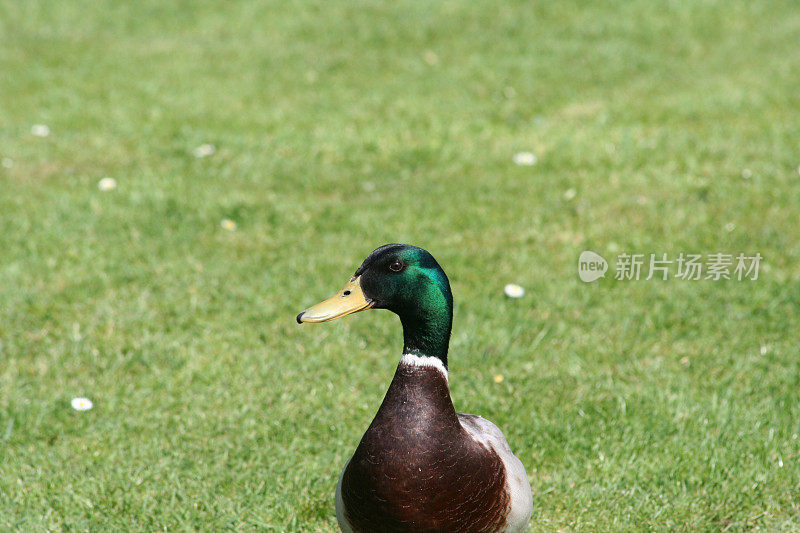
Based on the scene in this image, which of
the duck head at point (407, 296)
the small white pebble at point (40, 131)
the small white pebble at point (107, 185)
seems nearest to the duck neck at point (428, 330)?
the duck head at point (407, 296)

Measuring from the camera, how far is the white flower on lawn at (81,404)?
3.40 metres

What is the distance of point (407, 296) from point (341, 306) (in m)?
0.18

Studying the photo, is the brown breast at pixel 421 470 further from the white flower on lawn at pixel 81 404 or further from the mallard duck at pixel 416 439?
the white flower on lawn at pixel 81 404

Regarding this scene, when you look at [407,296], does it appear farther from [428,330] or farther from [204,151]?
[204,151]

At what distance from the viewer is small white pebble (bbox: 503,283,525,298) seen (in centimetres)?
429

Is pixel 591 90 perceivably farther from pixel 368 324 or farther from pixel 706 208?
pixel 368 324

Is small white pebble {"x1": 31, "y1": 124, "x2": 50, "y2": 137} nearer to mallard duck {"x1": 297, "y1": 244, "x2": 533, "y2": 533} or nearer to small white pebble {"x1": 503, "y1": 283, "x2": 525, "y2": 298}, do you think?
small white pebble {"x1": 503, "y1": 283, "x2": 525, "y2": 298}

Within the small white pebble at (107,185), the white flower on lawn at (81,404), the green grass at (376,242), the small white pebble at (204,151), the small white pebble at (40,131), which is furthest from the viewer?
the small white pebble at (40,131)

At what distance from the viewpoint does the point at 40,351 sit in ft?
12.5

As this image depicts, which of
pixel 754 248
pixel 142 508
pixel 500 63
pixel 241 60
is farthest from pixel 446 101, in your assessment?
pixel 142 508

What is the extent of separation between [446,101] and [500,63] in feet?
3.12

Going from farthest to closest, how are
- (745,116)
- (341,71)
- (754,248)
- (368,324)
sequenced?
(341,71)
(745,116)
(754,248)
(368,324)

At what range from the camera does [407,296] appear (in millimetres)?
2348

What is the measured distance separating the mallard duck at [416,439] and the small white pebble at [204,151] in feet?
12.4
